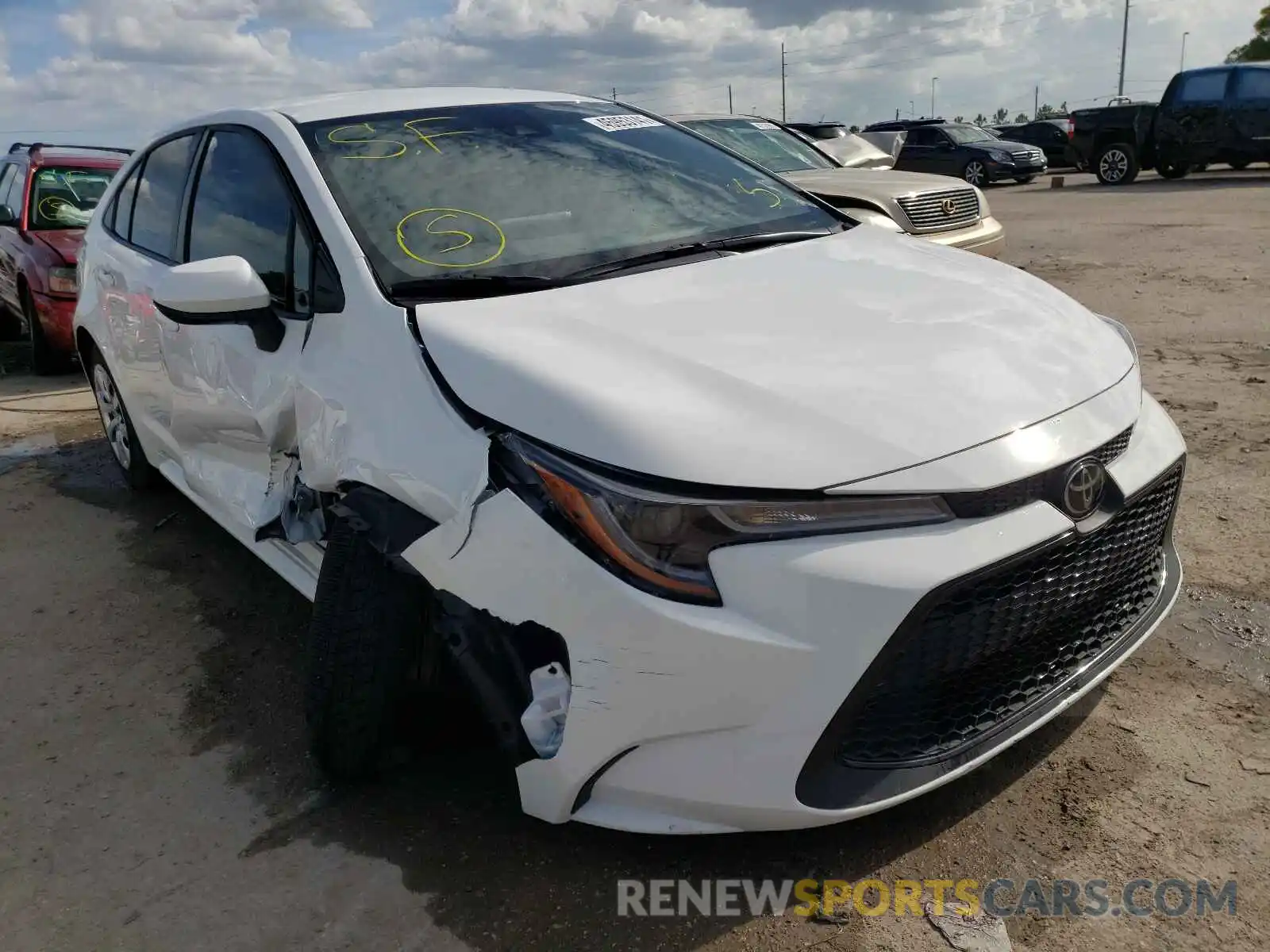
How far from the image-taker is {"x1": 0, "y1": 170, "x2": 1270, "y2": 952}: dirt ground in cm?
207

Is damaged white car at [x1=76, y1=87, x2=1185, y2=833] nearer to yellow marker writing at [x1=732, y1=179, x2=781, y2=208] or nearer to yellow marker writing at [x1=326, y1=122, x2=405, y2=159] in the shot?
yellow marker writing at [x1=326, y1=122, x2=405, y2=159]

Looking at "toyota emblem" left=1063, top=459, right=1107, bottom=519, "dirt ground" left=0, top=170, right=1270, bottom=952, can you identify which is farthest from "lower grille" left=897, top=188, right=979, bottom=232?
"toyota emblem" left=1063, top=459, right=1107, bottom=519

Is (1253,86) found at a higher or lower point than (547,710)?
higher

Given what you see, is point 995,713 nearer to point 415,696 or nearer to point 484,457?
point 484,457

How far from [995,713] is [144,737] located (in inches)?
87.4

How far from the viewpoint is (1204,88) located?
1580 centimetres

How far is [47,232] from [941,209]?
6500 mm

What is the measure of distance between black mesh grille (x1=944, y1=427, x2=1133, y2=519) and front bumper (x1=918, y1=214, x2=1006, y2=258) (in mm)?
5274

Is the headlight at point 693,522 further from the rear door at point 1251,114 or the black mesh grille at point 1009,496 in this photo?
the rear door at point 1251,114

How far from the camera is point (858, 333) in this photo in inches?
87.2

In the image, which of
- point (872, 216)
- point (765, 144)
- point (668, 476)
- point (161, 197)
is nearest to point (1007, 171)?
point (765, 144)

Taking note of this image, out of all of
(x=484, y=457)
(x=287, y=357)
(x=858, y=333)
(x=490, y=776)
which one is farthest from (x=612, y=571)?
(x=287, y=357)

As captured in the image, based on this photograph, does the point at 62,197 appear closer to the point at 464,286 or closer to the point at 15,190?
the point at 15,190

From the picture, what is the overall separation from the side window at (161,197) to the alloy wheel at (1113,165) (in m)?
17.5
